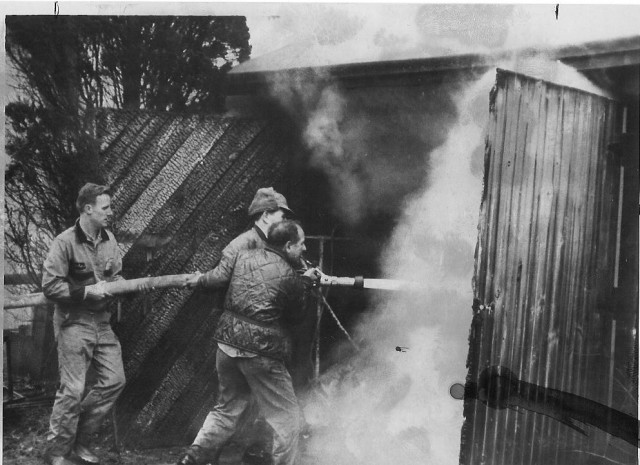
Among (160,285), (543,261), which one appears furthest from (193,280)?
(543,261)

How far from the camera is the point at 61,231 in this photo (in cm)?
377

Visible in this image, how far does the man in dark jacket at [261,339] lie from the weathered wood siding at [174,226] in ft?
0.40

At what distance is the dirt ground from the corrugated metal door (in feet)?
6.00

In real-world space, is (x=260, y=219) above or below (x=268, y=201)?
below

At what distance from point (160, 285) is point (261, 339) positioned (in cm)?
78

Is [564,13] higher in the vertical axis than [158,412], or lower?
Result: higher

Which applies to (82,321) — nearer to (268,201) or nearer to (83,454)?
(83,454)

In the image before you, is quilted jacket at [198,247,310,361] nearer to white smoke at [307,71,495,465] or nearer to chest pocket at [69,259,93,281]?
white smoke at [307,71,495,465]

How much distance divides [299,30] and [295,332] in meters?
1.96

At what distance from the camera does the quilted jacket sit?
364cm

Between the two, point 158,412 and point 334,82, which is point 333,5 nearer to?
point 334,82

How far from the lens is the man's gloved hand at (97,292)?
3719 millimetres

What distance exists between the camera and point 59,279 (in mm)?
3723

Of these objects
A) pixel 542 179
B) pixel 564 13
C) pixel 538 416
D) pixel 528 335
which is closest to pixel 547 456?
pixel 538 416
